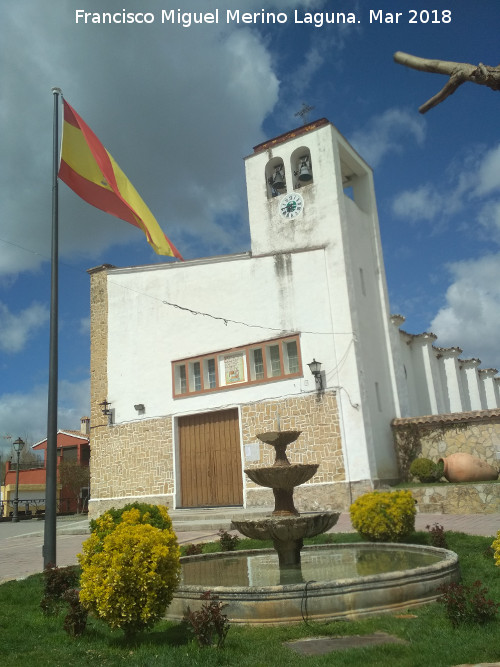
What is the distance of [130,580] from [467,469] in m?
11.3

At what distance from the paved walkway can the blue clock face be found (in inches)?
339

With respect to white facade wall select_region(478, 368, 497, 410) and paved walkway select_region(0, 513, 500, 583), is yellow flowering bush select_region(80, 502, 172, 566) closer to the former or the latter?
paved walkway select_region(0, 513, 500, 583)

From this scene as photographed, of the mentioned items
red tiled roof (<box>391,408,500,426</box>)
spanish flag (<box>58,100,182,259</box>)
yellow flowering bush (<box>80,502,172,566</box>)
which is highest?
spanish flag (<box>58,100,182,259</box>)

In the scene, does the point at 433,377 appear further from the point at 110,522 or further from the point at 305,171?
the point at 110,522

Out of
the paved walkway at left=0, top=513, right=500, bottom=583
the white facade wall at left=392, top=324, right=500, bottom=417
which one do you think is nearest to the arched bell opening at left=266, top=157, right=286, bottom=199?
the white facade wall at left=392, top=324, right=500, bottom=417

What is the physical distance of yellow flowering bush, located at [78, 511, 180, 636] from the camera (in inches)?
190

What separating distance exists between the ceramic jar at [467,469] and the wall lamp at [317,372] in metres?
3.69

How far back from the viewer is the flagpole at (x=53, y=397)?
26.2 ft

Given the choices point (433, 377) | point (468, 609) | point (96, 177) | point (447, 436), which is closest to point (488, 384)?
point (433, 377)

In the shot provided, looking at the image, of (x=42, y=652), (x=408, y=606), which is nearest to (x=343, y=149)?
(x=408, y=606)

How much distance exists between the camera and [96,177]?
1050 cm

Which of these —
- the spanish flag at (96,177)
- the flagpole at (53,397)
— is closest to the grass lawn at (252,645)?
the flagpole at (53,397)

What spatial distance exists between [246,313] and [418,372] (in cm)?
875

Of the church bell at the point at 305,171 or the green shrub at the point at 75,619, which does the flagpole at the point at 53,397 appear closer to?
the green shrub at the point at 75,619
